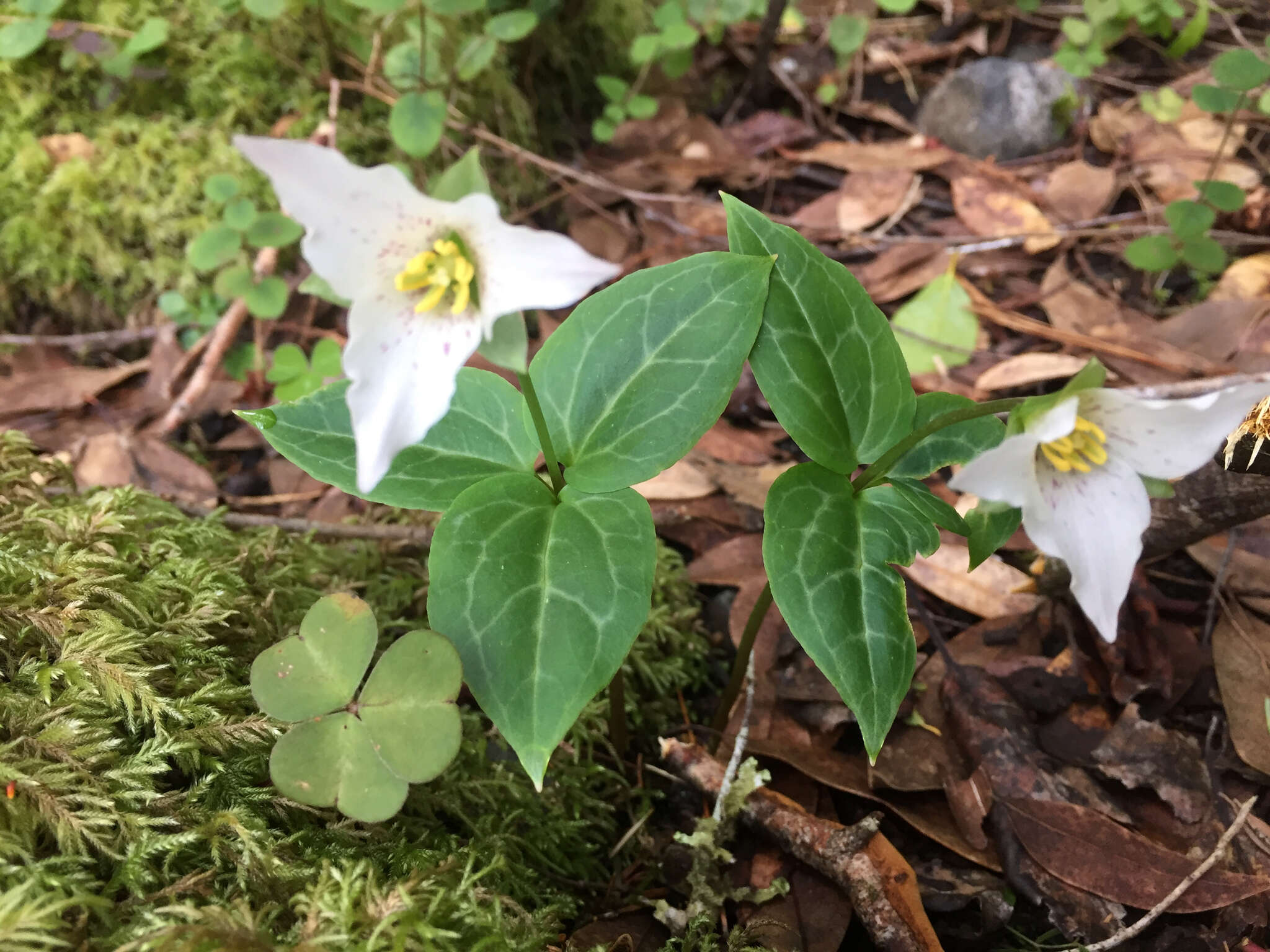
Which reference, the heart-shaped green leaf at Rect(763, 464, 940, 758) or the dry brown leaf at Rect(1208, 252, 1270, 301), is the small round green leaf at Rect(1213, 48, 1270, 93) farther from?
the heart-shaped green leaf at Rect(763, 464, 940, 758)

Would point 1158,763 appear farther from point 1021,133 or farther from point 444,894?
point 1021,133

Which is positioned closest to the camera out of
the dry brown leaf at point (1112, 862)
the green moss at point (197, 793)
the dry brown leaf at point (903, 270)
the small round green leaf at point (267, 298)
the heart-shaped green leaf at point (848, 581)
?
the green moss at point (197, 793)

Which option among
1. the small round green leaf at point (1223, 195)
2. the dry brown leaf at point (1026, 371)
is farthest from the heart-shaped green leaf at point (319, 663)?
the small round green leaf at point (1223, 195)

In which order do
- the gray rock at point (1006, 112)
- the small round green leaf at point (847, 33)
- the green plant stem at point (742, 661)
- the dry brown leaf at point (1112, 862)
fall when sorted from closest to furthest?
the dry brown leaf at point (1112, 862) < the green plant stem at point (742, 661) < the small round green leaf at point (847, 33) < the gray rock at point (1006, 112)

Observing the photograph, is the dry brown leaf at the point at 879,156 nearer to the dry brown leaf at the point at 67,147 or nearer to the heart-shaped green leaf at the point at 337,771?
the dry brown leaf at the point at 67,147

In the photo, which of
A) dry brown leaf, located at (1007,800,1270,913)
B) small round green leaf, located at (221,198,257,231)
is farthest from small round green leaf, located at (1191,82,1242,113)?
small round green leaf, located at (221,198,257,231)

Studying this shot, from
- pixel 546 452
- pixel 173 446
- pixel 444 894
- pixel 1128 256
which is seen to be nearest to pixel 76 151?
pixel 173 446

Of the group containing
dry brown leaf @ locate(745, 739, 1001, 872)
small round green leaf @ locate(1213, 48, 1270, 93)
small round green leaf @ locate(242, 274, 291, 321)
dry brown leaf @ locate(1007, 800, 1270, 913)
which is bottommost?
dry brown leaf @ locate(745, 739, 1001, 872)

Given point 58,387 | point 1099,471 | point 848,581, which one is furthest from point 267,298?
point 1099,471
